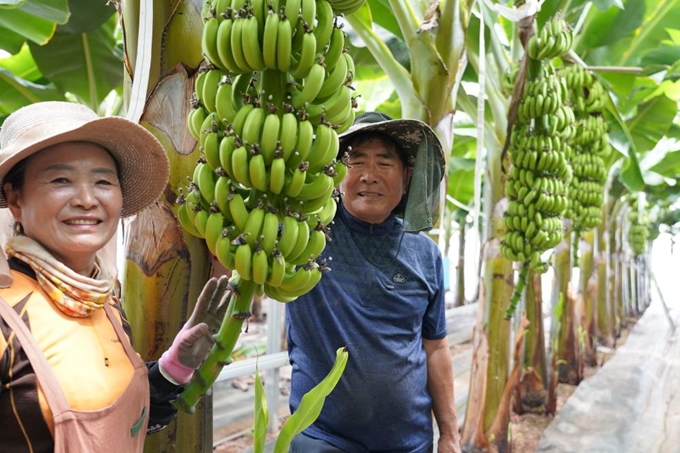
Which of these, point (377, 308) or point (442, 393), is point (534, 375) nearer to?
point (442, 393)

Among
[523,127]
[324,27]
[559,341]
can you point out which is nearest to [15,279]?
[324,27]

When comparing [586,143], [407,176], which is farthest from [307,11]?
[586,143]

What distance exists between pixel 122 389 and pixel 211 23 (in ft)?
2.10

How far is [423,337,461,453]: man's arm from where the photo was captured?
178 centimetres

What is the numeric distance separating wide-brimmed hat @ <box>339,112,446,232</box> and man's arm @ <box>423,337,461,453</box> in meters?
0.47

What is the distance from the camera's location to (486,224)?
11.0ft

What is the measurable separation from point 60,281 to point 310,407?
473mm

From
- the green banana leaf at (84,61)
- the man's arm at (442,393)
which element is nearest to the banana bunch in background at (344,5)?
the man's arm at (442,393)

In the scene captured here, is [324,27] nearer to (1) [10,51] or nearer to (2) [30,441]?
(2) [30,441]

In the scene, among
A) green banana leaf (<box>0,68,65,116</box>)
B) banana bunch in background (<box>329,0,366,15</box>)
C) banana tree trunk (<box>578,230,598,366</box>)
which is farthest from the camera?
banana tree trunk (<box>578,230,598,366</box>)

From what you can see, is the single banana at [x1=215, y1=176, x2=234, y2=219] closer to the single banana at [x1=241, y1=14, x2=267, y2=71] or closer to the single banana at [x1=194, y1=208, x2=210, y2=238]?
the single banana at [x1=194, y1=208, x2=210, y2=238]

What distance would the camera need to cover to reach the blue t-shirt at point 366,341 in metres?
1.60

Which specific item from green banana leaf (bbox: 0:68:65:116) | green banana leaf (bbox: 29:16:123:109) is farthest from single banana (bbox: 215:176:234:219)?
green banana leaf (bbox: 0:68:65:116)

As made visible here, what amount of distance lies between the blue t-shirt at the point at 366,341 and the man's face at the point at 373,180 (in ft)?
0.21
